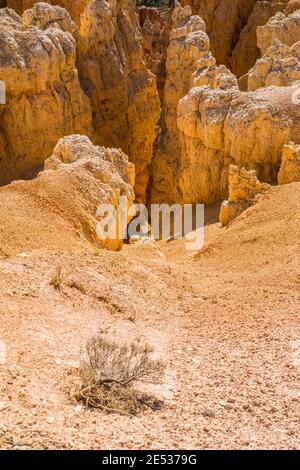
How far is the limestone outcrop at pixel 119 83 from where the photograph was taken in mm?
20703

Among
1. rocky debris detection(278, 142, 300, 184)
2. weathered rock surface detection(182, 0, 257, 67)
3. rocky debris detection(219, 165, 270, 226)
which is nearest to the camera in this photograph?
rocky debris detection(219, 165, 270, 226)

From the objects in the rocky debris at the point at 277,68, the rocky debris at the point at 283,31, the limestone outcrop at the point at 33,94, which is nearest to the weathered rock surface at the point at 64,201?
the limestone outcrop at the point at 33,94

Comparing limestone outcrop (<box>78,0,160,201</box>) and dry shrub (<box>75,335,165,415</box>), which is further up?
limestone outcrop (<box>78,0,160,201</box>)

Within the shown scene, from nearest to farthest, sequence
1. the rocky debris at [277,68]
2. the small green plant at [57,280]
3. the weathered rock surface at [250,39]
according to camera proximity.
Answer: the small green plant at [57,280]
the rocky debris at [277,68]
the weathered rock surface at [250,39]

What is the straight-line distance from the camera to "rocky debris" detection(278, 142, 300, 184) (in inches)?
488

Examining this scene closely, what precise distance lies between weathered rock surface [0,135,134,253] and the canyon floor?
34 centimetres

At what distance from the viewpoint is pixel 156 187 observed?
22375 mm

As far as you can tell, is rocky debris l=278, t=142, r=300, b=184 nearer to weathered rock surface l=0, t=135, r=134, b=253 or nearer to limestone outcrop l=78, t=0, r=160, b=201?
weathered rock surface l=0, t=135, r=134, b=253

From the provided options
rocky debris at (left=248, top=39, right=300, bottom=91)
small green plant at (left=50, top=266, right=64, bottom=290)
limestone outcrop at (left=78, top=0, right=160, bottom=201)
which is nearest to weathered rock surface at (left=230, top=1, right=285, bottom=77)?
limestone outcrop at (left=78, top=0, right=160, bottom=201)

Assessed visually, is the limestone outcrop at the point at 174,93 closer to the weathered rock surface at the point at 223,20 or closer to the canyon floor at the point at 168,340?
the weathered rock surface at the point at 223,20

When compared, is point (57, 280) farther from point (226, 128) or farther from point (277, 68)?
point (277, 68)

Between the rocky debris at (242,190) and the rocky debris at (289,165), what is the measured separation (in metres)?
0.60

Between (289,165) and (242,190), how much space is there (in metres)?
1.24

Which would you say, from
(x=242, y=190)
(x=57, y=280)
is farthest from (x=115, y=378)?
(x=242, y=190)
